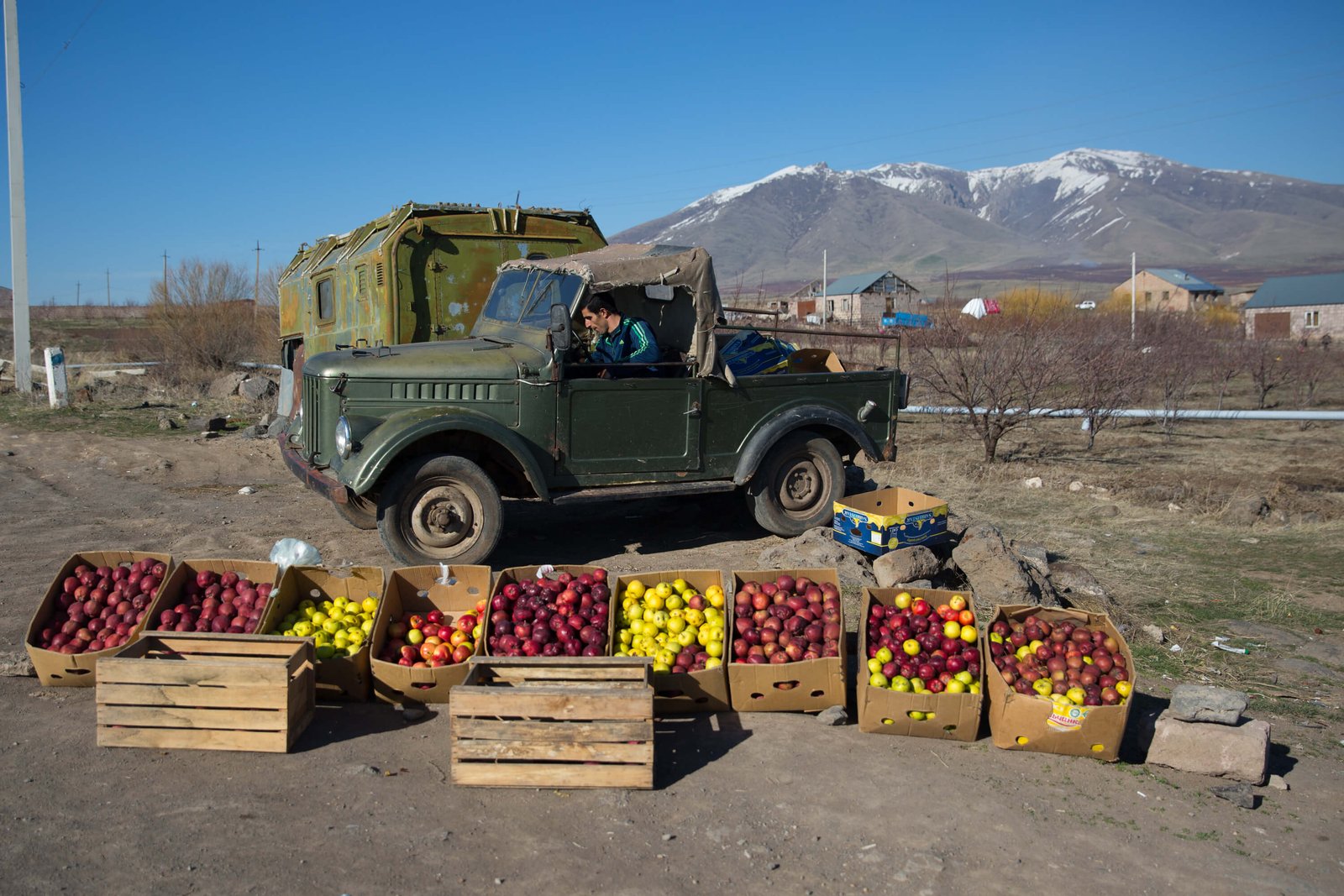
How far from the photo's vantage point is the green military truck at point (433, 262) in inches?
382

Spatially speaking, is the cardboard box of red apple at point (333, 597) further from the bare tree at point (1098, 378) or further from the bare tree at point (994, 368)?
the bare tree at point (1098, 378)

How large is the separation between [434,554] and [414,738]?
2.41 metres

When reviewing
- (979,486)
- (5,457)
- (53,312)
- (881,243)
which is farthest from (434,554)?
(881,243)

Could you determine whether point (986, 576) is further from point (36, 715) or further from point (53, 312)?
point (53, 312)

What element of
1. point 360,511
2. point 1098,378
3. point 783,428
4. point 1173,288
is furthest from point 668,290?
point 1173,288

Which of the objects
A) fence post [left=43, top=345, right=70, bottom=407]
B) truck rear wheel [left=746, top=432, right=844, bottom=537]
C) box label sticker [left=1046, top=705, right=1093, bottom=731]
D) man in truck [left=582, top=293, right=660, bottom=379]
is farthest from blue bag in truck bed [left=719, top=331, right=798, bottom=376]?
fence post [left=43, top=345, right=70, bottom=407]

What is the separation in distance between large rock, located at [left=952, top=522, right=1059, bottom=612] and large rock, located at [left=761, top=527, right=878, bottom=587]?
2.18ft

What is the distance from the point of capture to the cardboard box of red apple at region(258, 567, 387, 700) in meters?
4.79

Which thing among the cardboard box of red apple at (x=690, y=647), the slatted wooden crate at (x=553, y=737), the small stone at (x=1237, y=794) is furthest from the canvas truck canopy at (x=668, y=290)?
the small stone at (x=1237, y=794)

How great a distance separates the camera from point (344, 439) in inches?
261

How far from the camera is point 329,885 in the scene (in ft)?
11.0

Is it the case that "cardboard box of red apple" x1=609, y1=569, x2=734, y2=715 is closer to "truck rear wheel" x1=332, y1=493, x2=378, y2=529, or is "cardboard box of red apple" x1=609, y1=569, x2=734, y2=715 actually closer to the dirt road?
the dirt road

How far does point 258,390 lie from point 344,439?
13.3m

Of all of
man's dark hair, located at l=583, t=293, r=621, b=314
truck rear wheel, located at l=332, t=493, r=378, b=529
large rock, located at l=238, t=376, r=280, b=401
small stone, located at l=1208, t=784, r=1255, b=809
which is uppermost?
man's dark hair, located at l=583, t=293, r=621, b=314
